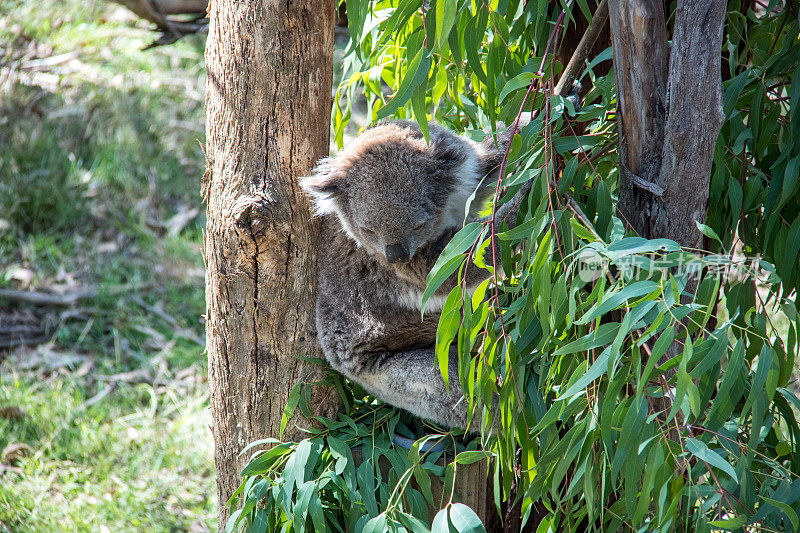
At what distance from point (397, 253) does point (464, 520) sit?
90 cm

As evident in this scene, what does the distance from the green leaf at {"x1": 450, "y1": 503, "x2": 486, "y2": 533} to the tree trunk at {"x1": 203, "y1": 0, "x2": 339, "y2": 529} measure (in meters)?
0.82

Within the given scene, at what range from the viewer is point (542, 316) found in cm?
148

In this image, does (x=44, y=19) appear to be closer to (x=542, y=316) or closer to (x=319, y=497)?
(x=319, y=497)

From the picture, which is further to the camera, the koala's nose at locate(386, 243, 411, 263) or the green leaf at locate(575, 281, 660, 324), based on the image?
the koala's nose at locate(386, 243, 411, 263)

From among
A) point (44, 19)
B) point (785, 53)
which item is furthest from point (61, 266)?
point (785, 53)

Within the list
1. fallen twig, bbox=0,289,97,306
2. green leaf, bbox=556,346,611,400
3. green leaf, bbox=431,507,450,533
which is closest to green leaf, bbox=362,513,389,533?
green leaf, bbox=431,507,450,533

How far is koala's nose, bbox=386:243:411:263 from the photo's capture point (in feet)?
7.42

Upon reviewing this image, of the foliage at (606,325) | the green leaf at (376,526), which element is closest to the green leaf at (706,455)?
the foliage at (606,325)

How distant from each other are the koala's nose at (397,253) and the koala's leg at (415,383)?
408 millimetres

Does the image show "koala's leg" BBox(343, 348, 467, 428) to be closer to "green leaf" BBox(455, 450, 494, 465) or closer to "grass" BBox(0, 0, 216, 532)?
"green leaf" BBox(455, 450, 494, 465)

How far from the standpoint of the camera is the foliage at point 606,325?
133cm

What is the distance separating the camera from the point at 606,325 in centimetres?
141

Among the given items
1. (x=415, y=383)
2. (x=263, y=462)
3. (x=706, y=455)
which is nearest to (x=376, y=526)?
(x=263, y=462)

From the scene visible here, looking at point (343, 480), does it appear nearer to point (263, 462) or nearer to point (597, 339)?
point (263, 462)
